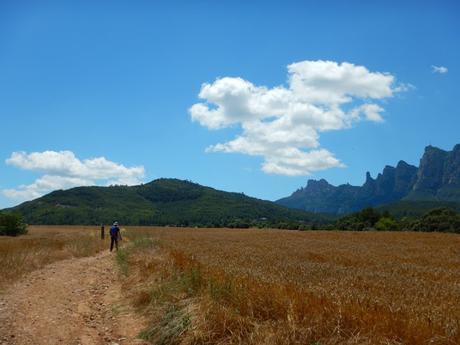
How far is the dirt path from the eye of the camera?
365 inches

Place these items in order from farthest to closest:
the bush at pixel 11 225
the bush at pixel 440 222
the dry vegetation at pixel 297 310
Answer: the bush at pixel 440 222
the bush at pixel 11 225
the dry vegetation at pixel 297 310

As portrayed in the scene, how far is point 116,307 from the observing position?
12.4 m

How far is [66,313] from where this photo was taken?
11461mm

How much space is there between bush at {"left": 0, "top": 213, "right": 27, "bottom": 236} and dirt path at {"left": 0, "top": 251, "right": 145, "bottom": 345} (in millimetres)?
54010

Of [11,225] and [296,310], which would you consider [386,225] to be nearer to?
[11,225]

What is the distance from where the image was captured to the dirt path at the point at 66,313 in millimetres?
9281

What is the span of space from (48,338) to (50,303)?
364cm

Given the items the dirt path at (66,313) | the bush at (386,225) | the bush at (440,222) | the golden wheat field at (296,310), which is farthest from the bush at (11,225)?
the bush at (440,222)

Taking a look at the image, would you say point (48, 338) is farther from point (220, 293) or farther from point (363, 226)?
point (363, 226)

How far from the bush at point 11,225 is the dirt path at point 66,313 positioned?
5401 cm

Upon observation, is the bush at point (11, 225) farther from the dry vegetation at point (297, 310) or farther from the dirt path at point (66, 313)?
the dry vegetation at point (297, 310)

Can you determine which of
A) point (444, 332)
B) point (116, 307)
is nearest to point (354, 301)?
point (444, 332)

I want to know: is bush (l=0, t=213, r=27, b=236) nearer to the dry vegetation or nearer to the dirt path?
the dirt path

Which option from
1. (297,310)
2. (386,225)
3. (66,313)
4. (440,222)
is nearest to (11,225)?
(66,313)
